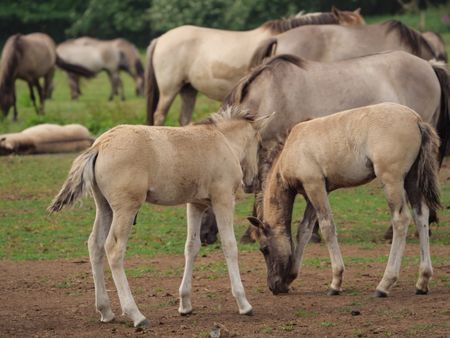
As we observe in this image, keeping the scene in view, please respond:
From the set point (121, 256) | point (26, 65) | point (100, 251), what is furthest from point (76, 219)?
point (26, 65)

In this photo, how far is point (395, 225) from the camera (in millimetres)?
8680

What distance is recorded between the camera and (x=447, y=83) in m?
12.3

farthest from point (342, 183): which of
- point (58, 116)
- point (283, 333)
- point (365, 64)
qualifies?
point (58, 116)

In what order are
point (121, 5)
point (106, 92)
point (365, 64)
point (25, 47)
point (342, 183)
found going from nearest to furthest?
point (342, 183), point (365, 64), point (25, 47), point (106, 92), point (121, 5)

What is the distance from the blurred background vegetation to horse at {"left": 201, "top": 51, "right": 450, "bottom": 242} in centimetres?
2746

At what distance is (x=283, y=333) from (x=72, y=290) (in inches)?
98.6

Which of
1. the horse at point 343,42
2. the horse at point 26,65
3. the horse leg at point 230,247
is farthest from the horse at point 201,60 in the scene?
the horse leg at point 230,247

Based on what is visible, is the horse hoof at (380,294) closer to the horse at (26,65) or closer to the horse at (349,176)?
the horse at (349,176)

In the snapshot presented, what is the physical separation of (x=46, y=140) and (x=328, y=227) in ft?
35.8

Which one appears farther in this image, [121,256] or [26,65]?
[26,65]

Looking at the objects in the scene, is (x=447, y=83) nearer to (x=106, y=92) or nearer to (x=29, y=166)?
(x=29, y=166)

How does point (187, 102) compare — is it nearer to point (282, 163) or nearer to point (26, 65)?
point (282, 163)

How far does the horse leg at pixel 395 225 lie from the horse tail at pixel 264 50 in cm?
553

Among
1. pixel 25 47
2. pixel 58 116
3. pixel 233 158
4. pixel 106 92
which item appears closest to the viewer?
pixel 233 158
